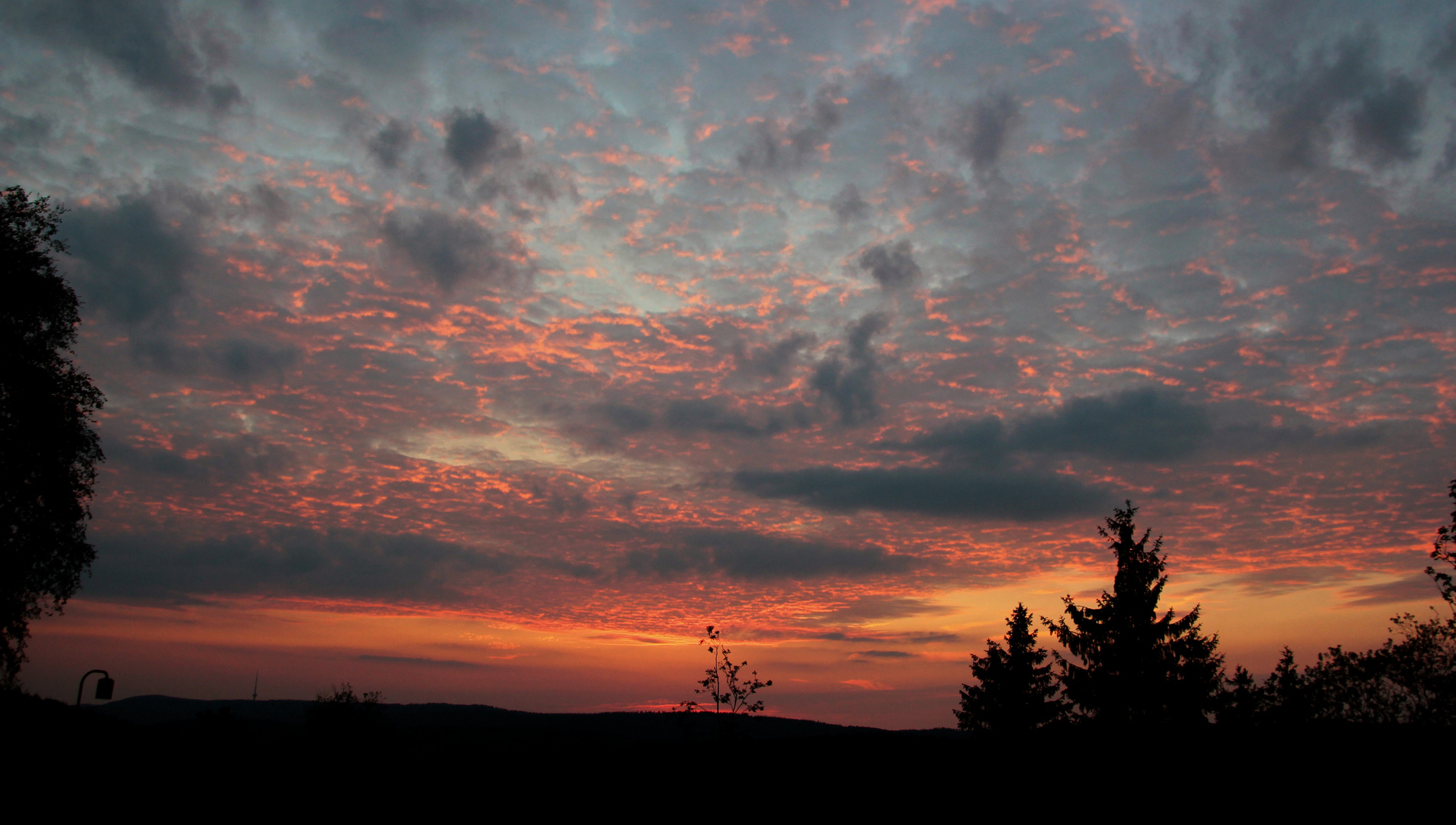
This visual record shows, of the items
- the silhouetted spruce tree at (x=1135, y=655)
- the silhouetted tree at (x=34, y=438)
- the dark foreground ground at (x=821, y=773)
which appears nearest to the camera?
the dark foreground ground at (x=821, y=773)

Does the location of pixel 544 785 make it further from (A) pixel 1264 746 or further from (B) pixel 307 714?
(B) pixel 307 714

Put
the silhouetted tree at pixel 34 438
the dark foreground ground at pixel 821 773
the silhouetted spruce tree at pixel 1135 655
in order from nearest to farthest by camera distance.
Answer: the dark foreground ground at pixel 821 773
the silhouetted tree at pixel 34 438
the silhouetted spruce tree at pixel 1135 655

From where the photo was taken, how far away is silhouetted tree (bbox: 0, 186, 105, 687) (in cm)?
2516

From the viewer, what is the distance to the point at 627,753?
19.3 m

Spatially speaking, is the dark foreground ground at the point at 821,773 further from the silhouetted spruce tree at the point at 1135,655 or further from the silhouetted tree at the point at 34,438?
the silhouetted spruce tree at the point at 1135,655

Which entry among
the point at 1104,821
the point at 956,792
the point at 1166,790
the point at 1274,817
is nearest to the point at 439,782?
the point at 956,792

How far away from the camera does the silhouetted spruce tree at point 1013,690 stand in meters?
48.0

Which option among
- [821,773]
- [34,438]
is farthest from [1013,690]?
[34,438]

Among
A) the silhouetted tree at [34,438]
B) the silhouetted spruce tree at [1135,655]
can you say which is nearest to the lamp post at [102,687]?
the silhouetted tree at [34,438]

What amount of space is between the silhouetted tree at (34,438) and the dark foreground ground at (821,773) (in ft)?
19.4

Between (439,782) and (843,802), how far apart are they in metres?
9.28

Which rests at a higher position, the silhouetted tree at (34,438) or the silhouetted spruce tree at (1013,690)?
the silhouetted tree at (34,438)

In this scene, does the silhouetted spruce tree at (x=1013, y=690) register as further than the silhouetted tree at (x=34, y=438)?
Yes

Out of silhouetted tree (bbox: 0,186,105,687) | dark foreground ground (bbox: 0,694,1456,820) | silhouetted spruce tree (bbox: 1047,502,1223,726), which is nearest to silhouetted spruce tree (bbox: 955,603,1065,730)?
silhouetted spruce tree (bbox: 1047,502,1223,726)
